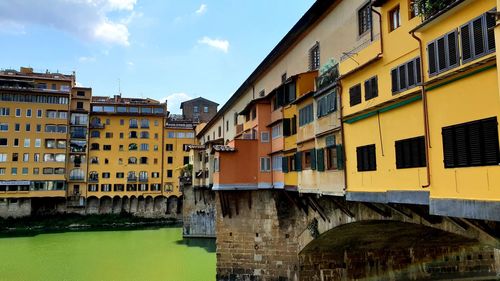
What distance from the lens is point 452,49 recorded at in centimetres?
694

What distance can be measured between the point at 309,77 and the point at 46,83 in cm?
4963

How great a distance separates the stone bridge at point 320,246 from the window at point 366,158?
12.9 feet

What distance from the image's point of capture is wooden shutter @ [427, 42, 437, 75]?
24.2 ft

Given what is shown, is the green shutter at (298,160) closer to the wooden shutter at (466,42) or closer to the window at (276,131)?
the window at (276,131)

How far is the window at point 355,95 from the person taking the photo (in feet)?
34.7

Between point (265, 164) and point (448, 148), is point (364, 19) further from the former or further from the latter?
point (265, 164)

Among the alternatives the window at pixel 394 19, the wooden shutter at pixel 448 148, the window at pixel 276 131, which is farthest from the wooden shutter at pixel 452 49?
the window at pixel 276 131

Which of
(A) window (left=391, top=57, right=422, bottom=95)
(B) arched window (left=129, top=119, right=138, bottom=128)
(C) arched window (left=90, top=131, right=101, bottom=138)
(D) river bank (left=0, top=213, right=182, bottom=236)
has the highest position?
(B) arched window (left=129, top=119, right=138, bottom=128)

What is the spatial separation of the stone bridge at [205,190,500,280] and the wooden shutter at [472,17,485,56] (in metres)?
8.62

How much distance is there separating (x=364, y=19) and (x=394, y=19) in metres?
3.68

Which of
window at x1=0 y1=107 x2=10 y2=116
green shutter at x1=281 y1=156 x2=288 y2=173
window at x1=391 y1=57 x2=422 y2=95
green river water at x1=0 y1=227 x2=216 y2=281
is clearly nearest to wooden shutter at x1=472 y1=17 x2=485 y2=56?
window at x1=391 y1=57 x2=422 y2=95

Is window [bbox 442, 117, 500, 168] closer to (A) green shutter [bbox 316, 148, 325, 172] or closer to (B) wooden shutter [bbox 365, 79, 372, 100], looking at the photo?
(B) wooden shutter [bbox 365, 79, 372, 100]

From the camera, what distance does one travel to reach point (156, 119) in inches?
2377

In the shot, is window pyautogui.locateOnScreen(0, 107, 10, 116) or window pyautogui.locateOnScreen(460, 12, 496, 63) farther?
window pyautogui.locateOnScreen(0, 107, 10, 116)
